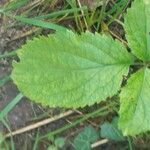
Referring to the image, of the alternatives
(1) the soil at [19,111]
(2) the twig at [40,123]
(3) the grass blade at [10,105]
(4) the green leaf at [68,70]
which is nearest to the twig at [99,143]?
(1) the soil at [19,111]

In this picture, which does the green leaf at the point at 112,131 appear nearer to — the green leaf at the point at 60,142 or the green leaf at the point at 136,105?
the green leaf at the point at 60,142

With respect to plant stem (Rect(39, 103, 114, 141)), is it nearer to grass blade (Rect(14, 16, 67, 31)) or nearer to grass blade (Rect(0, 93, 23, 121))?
grass blade (Rect(0, 93, 23, 121))

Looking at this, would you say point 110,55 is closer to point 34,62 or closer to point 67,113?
point 34,62

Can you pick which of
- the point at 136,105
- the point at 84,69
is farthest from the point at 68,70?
the point at 136,105

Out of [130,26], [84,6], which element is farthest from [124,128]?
[84,6]

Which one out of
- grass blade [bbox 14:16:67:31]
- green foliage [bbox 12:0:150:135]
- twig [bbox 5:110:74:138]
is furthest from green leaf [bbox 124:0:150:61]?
twig [bbox 5:110:74:138]

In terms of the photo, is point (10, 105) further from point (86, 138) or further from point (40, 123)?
point (86, 138)
